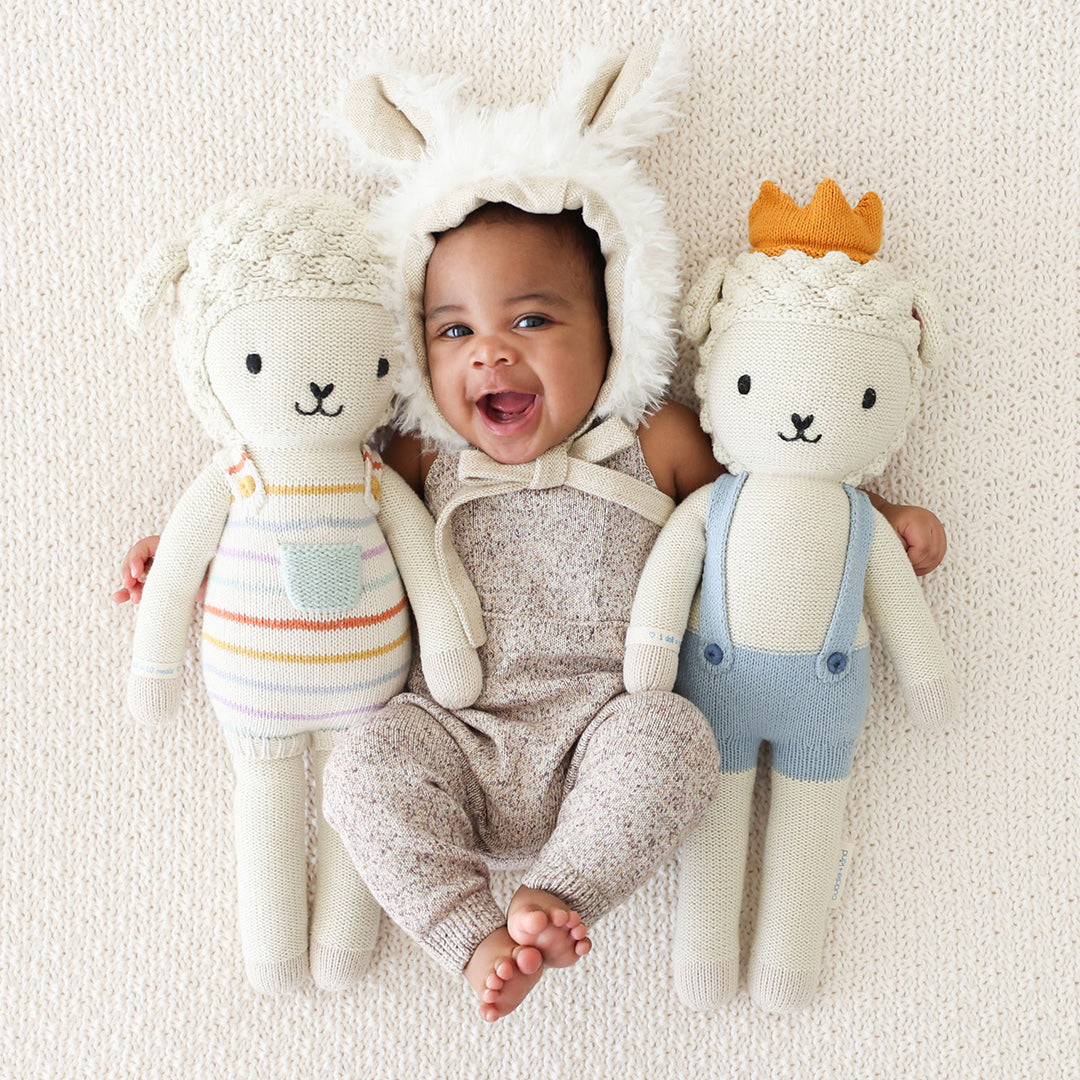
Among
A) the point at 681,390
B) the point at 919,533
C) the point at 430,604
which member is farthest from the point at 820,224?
the point at 430,604

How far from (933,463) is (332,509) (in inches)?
26.8

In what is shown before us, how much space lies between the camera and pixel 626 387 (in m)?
1.03

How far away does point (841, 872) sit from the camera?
109 centimetres

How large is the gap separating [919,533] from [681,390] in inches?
12.1

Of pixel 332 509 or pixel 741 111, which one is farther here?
pixel 741 111

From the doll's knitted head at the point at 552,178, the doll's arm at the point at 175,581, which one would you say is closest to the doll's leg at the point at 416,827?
the doll's arm at the point at 175,581

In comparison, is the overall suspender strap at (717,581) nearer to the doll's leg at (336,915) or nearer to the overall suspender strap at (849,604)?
the overall suspender strap at (849,604)

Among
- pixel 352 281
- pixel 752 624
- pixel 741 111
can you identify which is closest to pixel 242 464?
pixel 352 281

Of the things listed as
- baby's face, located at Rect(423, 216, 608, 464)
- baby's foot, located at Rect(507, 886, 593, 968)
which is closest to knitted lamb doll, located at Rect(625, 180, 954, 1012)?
baby's face, located at Rect(423, 216, 608, 464)

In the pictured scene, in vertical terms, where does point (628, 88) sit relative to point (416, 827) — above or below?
above

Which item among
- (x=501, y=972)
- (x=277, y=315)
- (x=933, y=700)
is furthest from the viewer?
(x=933, y=700)

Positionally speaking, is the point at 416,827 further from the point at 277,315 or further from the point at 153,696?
the point at 277,315

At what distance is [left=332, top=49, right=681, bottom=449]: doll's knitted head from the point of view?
3.21 feet

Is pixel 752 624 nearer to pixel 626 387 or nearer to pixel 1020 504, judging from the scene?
pixel 626 387
